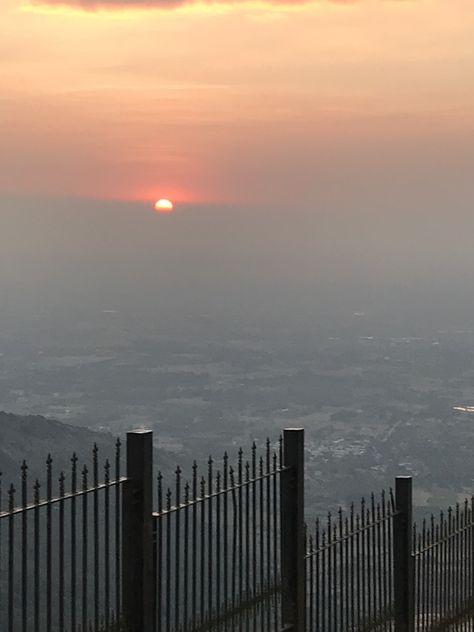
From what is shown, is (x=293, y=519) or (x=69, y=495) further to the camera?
(x=293, y=519)

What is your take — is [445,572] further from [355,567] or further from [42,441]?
[42,441]

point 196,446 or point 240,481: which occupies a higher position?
point 240,481

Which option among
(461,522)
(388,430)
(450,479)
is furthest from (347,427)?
(461,522)

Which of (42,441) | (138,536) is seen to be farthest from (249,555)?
(42,441)

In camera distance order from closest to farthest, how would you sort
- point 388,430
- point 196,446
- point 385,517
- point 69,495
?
1. point 69,495
2. point 385,517
3. point 196,446
4. point 388,430

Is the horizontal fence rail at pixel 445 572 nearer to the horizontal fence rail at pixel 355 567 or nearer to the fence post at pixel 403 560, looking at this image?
the fence post at pixel 403 560

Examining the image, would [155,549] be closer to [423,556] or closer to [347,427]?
[423,556]
